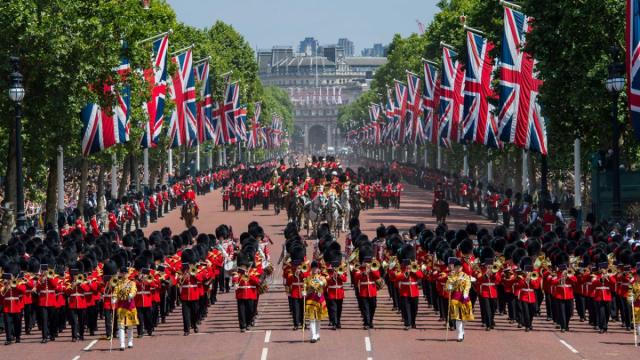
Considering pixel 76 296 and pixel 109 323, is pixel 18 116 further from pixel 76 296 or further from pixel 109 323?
pixel 109 323

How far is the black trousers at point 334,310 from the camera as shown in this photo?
28.4m

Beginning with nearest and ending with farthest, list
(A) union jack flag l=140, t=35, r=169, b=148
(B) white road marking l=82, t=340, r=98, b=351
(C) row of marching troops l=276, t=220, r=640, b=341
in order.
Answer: (B) white road marking l=82, t=340, r=98, b=351, (C) row of marching troops l=276, t=220, r=640, b=341, (A) union jack flag l=140, t=35, r=169, b=148

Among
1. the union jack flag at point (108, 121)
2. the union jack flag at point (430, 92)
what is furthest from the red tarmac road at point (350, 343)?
the union jack flag at point (430, 92)

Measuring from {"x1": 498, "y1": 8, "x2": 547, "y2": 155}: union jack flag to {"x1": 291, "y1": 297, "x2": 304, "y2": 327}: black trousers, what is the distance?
2060 centimetres

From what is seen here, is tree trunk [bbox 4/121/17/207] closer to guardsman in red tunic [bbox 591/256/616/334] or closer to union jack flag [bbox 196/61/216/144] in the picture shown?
guardsman in red tunic [bbox 591/256/616/334]

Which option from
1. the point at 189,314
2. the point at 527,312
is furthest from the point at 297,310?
the point at 527,312

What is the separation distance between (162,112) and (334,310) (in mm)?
29104

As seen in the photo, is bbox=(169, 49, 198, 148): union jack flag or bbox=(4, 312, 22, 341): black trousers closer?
bbox=(4, 312, 22, 341): black trousers

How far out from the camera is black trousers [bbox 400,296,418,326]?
28719mm

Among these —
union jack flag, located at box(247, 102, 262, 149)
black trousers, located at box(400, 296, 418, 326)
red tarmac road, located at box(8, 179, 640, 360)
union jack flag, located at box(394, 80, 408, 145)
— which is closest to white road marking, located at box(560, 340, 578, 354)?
red tarmac road, located at box(8, 179, 640, 360)

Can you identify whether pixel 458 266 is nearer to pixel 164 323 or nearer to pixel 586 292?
pixel 586 292

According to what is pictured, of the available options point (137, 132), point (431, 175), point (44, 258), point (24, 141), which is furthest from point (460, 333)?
point (431, 175)

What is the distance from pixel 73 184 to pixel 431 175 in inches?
1113

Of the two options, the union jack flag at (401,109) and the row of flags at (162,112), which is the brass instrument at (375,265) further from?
the union jack flag at (401,109)
